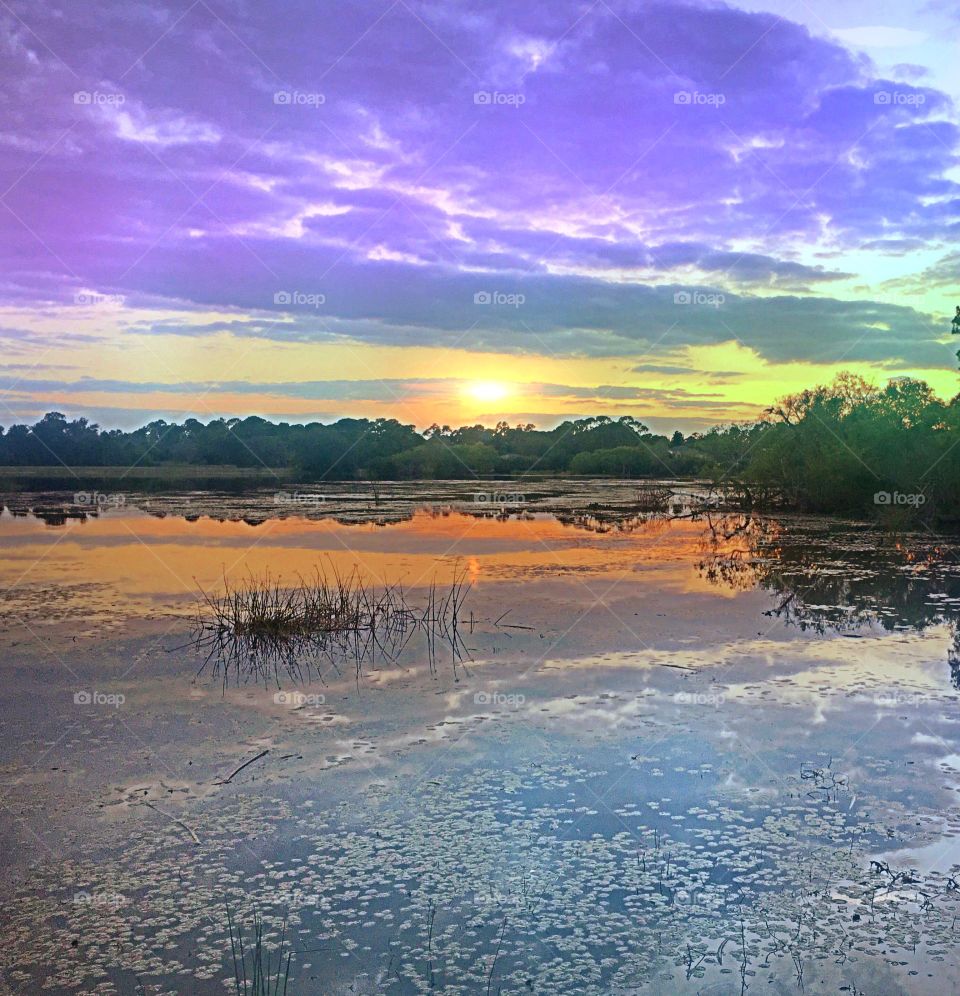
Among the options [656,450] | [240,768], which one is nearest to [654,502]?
[240,768]

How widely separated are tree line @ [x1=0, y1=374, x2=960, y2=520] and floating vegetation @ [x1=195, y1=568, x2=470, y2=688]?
1589cm

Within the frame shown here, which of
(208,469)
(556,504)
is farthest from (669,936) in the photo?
(208,469)

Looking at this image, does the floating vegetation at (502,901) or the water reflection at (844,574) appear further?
the water reflection at (844,574)

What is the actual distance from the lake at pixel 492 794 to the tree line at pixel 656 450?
12.9 meters

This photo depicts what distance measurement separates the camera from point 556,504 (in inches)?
1179

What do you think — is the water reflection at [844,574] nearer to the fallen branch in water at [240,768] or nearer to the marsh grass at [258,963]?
the fallen branch in water at [240,768]

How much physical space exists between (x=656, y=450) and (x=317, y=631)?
62.0 m

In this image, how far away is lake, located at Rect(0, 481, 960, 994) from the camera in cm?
378

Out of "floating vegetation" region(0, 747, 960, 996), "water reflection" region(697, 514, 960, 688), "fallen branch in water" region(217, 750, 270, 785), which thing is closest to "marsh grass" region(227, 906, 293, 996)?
"floating vegetation" region(0, 747, 960, 996)

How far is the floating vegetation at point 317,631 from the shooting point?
8.80 meters

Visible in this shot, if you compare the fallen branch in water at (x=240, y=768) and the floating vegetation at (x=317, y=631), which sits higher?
the floating vegetation at (x=317, y=631)

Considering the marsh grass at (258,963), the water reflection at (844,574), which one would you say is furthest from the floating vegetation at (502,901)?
the water reflection at (844,574)

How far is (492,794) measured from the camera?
5.43 m

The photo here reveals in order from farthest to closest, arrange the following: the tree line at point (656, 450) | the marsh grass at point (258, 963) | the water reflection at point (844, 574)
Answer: the tree line at point (656, 450), the water reflection at point (844, 574), the marsh grass at point (258, 963)
